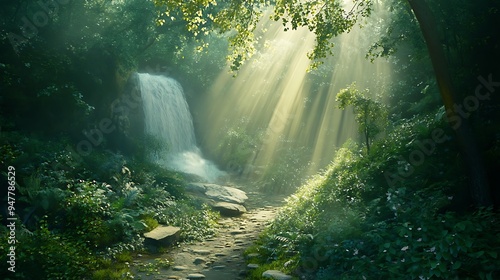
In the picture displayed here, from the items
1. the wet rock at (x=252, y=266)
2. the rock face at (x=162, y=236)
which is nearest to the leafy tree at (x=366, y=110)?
the wet rock at (x=252, y=266)

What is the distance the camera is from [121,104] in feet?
60.8

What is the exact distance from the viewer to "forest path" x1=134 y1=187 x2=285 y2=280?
284 inches

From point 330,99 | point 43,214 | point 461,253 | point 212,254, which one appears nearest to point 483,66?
point 461,253

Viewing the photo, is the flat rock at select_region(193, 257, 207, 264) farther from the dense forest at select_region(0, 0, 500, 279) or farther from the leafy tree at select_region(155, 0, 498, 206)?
the leafy tree at select_region(155, 0, 498, 206)

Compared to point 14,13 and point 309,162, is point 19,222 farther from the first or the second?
point 309,162

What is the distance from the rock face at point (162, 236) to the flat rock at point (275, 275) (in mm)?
3175

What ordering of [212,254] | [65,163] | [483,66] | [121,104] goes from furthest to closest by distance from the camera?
[121,104] < [65,163] < [483,66] < [212,254]

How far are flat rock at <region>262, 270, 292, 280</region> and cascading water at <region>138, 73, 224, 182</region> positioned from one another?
13.5m

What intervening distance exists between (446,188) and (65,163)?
32.0ft

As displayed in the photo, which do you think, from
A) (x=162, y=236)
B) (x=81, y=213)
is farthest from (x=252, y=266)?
(x=81, y=213)

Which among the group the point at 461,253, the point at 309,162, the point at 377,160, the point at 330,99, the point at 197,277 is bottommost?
the point at 197,277

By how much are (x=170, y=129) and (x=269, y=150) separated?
21.0 feet

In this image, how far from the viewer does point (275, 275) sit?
644cm

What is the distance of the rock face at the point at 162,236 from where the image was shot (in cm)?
872
